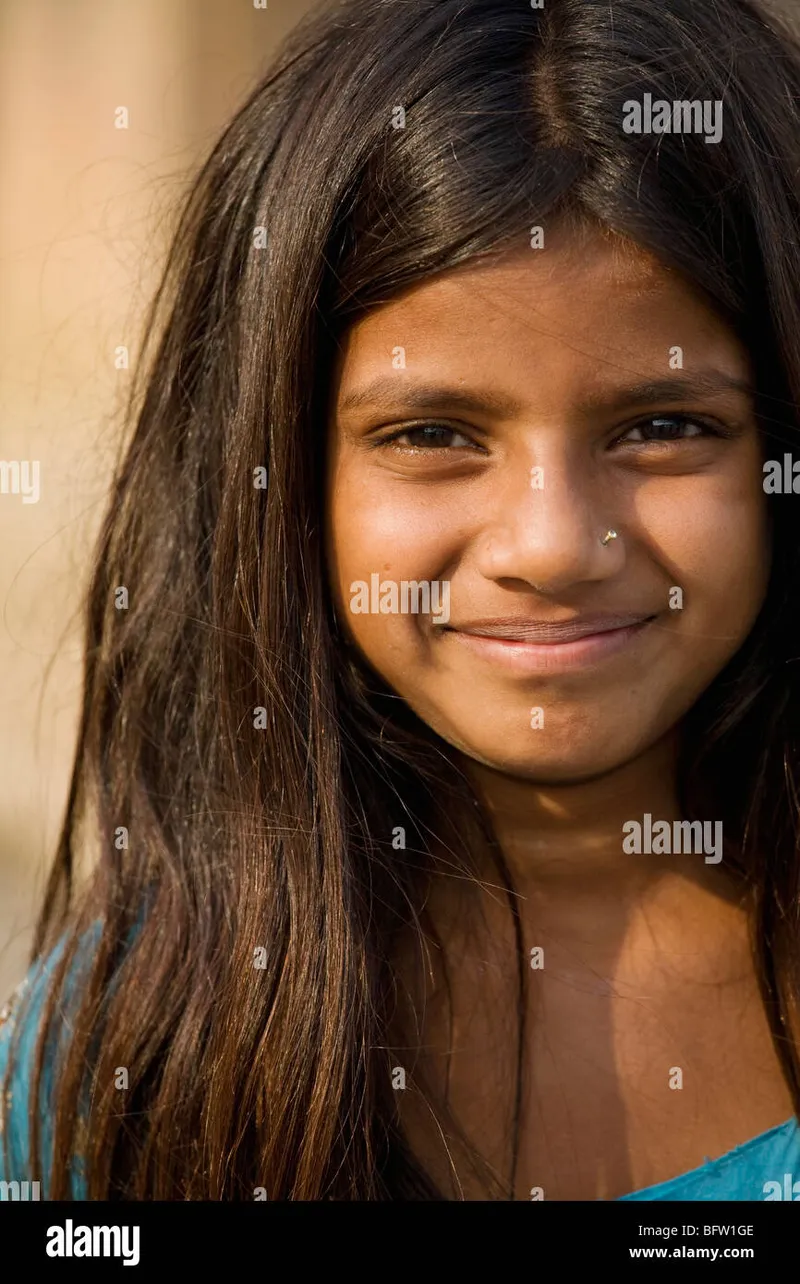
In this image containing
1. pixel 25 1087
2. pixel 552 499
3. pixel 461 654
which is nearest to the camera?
pixel 552 499

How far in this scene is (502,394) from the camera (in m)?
1.28

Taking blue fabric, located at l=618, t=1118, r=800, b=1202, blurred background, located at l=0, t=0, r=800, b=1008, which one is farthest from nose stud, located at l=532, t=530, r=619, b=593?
blurred background, located at l=0, t=0, r=800, b=1008

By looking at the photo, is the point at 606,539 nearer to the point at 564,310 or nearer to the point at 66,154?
the point at 564,310

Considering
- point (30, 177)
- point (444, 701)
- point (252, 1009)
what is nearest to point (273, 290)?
point (444, 701)

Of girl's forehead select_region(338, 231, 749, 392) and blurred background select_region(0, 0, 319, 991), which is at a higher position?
blurred background select_region(0, 0, 319, 991)

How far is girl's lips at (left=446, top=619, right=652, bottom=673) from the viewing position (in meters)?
1.34

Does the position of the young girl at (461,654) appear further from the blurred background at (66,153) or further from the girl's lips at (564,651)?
the blurred background at (66,153)

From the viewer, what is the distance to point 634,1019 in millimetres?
1517

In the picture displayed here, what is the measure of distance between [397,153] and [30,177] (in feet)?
8.40

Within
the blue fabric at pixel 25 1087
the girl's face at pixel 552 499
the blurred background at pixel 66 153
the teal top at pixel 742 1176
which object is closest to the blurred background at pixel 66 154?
the blurred background at pixel 66 153

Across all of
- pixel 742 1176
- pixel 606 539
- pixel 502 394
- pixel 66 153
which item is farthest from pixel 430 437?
pixel 66 153

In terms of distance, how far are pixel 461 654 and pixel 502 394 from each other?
269mm

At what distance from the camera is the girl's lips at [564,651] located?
134cm

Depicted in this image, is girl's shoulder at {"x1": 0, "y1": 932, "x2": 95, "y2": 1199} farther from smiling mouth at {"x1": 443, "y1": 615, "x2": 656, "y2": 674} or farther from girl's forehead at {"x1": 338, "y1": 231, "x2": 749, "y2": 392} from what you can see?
girl's forehead at {"x1": 338, "y1": 231, "x2": 749, "y2": 392}
